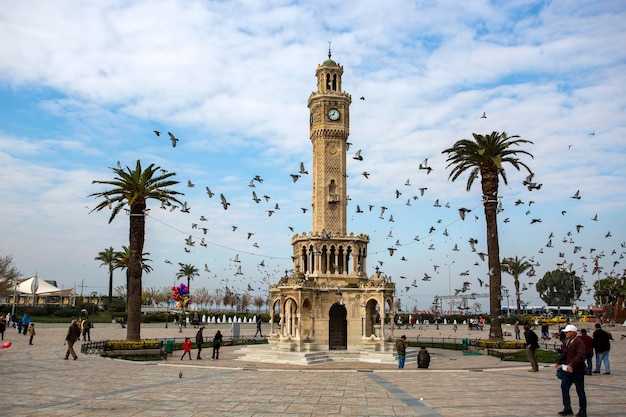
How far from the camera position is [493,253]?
118 feet

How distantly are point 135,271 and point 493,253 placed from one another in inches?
974

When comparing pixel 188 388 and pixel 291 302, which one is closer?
pixel 188 388

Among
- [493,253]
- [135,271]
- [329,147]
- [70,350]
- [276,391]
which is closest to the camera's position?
[276,391]

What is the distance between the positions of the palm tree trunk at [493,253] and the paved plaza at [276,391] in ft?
31.9

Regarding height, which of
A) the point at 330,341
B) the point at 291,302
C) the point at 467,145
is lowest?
the point at 330,341

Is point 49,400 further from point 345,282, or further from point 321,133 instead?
point 321,133

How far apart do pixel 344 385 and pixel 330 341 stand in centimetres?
1804

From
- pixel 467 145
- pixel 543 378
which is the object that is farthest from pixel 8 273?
pixel 543 378

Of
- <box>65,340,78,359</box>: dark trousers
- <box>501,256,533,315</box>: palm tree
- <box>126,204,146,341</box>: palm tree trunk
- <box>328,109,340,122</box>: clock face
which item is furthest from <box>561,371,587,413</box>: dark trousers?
<box>501,256,533,315</box>: palm tree

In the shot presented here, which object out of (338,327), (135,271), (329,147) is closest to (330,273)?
(338,327)

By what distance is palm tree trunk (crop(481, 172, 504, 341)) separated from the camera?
3559 centimetres

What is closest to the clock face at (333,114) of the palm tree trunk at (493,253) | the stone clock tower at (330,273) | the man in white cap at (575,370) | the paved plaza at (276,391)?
the stone clock tower at (330,273)

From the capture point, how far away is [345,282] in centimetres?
3903

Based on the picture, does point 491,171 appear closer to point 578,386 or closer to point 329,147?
point 329,147
